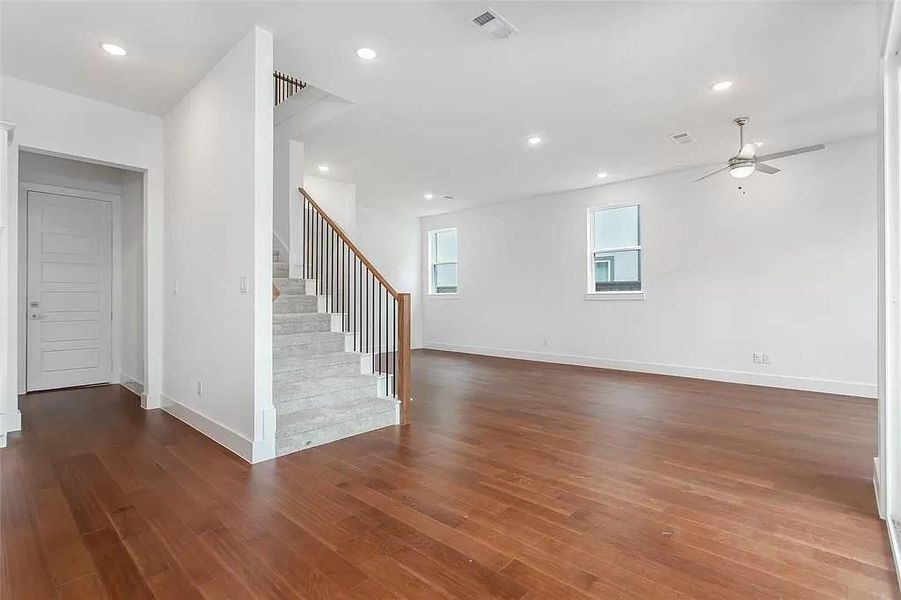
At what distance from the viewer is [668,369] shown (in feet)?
20.9

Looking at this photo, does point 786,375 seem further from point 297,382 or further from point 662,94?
point 297,382

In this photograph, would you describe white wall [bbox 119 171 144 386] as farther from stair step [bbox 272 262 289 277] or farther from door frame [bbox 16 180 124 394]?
stair step [bbox 272 262 289 277]

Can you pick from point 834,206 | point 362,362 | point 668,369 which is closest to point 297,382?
point 362,362

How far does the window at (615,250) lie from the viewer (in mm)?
6805

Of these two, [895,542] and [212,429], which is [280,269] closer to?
[212,429]

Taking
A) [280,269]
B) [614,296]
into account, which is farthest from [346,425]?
[614,296]

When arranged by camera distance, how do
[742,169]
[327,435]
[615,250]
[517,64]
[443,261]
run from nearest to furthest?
[517,64] < [327,435] < [742,169] < [615,250] < [443,261]

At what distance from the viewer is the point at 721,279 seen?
590 cm

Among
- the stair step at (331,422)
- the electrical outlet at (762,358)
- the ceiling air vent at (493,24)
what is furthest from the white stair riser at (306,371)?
the electrical outlet at (762,358)

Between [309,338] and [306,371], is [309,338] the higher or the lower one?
the higher one

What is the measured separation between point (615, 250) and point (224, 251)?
222 inches

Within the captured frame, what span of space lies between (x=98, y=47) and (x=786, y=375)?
750 cm

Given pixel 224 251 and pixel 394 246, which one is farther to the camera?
pixel 394 246

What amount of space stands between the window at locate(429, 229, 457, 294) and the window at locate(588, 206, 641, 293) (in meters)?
3.10
